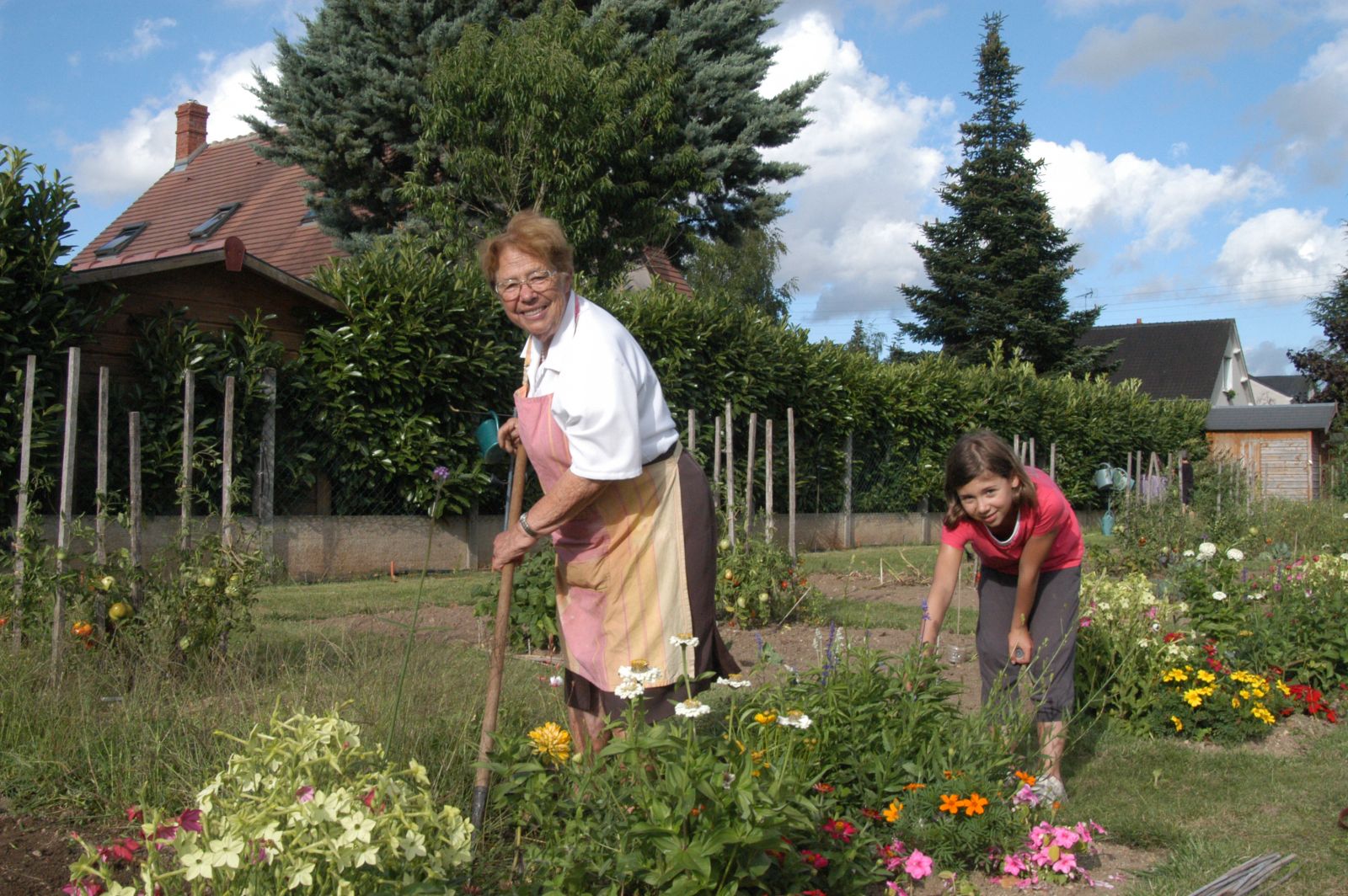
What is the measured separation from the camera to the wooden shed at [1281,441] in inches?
1131

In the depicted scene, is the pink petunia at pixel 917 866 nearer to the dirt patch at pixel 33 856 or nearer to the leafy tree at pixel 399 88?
the dirt patch at pixel 33 856

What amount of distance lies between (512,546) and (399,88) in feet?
47.5

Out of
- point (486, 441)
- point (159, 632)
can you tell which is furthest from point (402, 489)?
point (159, 632)

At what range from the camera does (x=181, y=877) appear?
2.30 m

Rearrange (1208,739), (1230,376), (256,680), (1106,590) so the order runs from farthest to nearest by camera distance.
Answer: (1230,376), (1106,590), (1208,739), (256,680)

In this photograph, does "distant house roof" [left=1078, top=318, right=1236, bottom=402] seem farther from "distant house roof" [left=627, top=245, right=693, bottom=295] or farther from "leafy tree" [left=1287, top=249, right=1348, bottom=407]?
"distant house roof" [left=627, top=245, right=693, bottom=295]

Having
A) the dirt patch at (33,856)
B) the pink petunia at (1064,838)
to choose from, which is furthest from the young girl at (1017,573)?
the dirt patch at (33,856)

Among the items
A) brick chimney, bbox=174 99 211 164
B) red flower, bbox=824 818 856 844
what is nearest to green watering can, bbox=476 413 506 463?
red flower, bbox=824 818 856 844

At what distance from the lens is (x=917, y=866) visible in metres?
3.09

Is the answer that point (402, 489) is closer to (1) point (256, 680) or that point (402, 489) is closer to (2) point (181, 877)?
(1) point (256, 680)

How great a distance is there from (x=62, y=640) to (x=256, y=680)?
92 cm

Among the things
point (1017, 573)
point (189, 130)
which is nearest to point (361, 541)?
point (1017, 573)

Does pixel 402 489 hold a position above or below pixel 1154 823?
above

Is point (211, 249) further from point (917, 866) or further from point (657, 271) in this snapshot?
point (657, 271)
